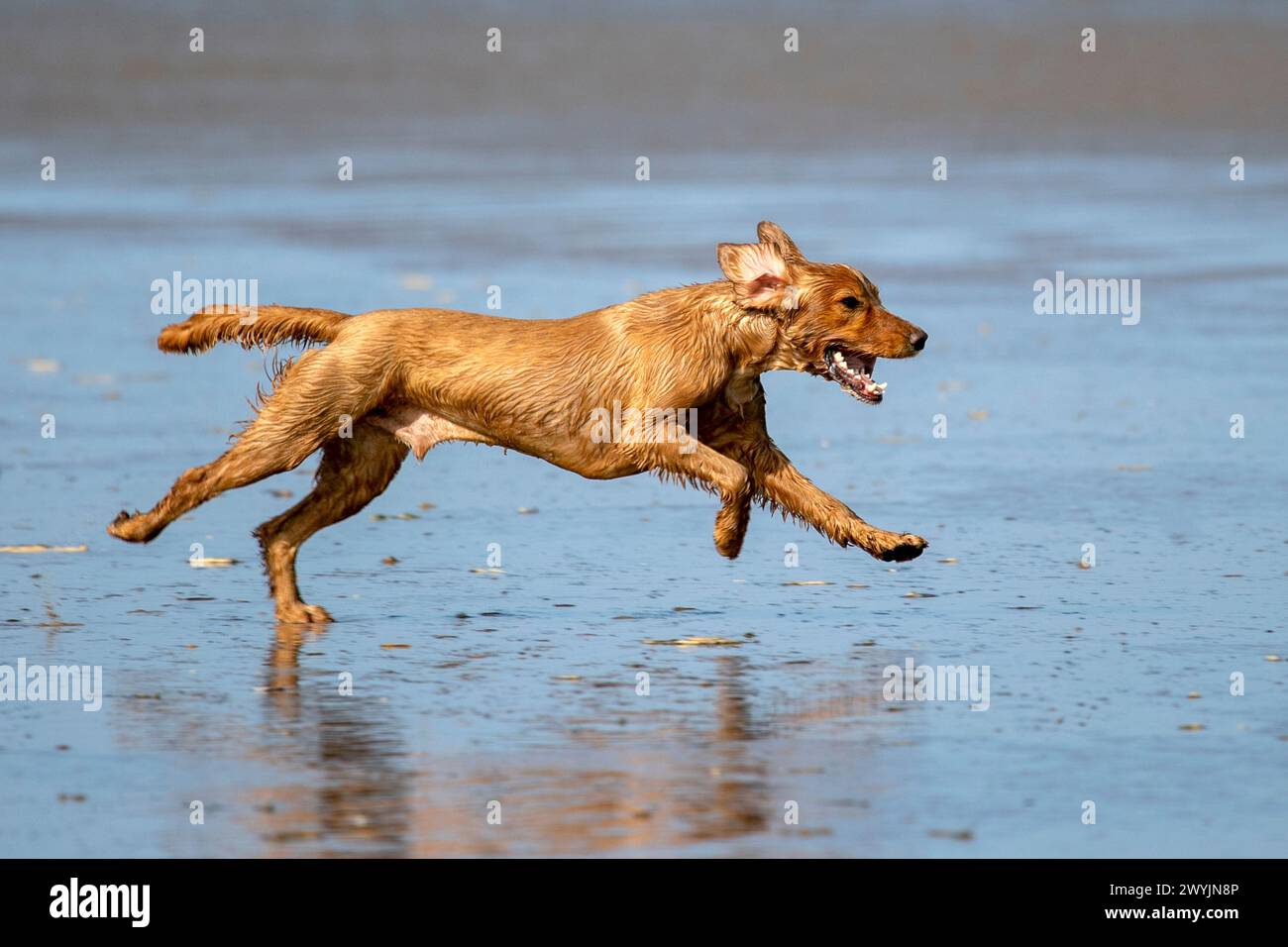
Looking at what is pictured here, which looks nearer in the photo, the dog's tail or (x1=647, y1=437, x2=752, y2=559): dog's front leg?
(x1=647, y1=437, x2=752, y2=559): dog's front leg

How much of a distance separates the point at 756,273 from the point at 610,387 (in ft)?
2.41

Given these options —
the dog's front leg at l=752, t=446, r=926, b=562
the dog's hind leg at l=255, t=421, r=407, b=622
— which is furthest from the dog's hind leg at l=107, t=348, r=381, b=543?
the dog's front leg at l=752, t=446, r=926, b=562

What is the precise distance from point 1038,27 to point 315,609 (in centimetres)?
3360

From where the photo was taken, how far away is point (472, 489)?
14000 mm

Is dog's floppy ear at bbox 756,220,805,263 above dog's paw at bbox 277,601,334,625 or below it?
above

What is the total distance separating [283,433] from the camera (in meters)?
10.9

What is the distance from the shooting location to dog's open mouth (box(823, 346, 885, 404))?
11.0m

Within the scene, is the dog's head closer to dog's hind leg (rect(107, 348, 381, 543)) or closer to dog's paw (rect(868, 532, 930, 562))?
dog's paw (rect(868, 532, 930, 562))

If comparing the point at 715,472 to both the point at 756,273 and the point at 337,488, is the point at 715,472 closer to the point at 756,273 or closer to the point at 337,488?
the point at 756,273

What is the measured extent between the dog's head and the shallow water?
42.2 inches

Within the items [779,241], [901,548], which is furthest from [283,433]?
[901,548]

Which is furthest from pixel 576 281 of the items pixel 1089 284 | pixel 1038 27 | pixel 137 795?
pixel 1038 27

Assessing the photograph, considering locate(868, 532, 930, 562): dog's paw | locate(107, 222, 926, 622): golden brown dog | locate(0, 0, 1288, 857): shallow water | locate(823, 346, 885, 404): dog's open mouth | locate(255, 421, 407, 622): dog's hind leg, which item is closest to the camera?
locate(0, 0, 1288, 857): shallow water
